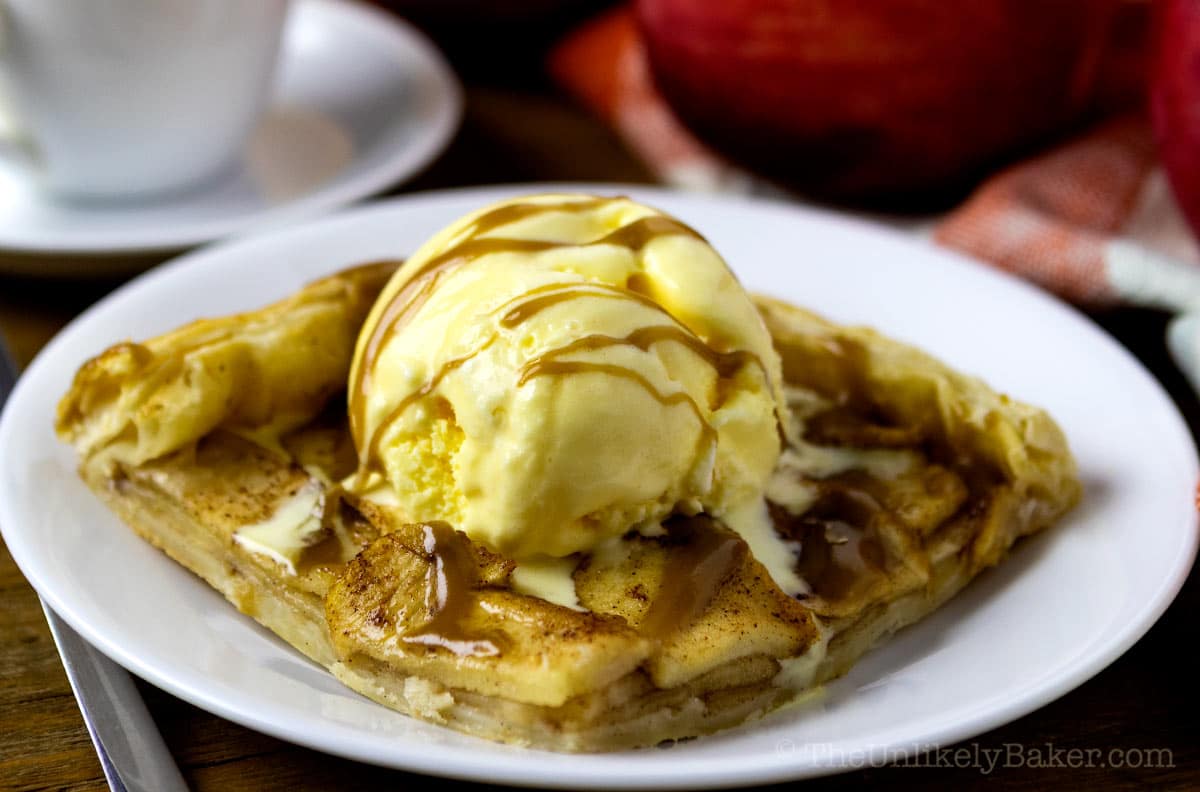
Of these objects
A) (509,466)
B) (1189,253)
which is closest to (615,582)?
(509,466)

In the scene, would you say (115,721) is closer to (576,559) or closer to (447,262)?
(576,559)

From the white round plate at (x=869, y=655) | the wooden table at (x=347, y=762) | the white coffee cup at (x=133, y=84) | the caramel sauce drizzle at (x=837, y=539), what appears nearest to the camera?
the white round plate at (x=869, y=655)

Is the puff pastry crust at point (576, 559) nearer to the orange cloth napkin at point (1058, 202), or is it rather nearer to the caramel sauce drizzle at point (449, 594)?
the caramel sauce drizzle at point (449, 594)

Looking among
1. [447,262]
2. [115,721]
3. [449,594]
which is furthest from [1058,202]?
[115,721]

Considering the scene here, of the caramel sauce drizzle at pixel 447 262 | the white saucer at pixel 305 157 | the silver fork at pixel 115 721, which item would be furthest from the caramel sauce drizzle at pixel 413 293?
the white saucer at pixel 305 157

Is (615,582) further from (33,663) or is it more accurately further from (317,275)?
(317,275)

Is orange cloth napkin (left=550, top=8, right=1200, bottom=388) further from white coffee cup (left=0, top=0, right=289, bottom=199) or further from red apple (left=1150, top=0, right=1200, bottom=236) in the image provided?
white coffee cup (left=0, top=0, right=289, bottom=199)

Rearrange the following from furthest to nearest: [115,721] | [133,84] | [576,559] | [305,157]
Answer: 1. [305,157]
2. [133,84]
3. [576,559]
4. [115,721]
